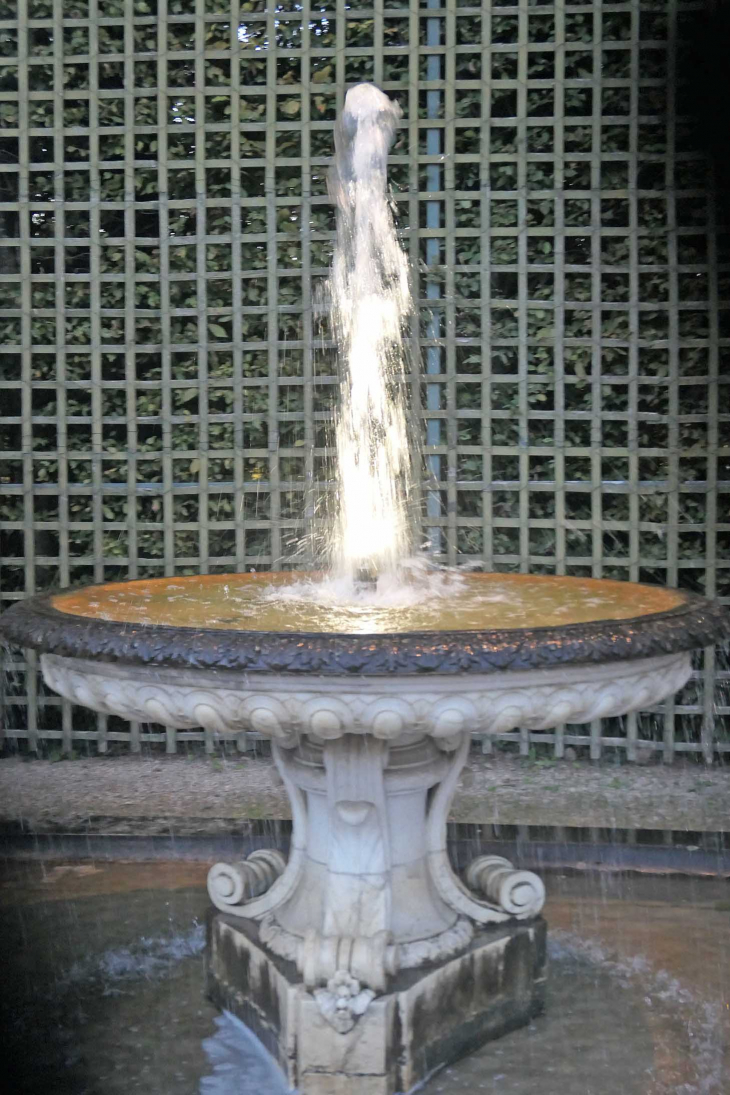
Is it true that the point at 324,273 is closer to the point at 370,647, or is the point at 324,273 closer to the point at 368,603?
the point at 368,603

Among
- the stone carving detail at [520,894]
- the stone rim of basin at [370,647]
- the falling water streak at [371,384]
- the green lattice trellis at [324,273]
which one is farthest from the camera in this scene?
the green lattice trellis at [324,273]

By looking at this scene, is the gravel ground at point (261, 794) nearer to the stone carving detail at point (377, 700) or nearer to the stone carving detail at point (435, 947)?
the stone carving detail at point (435, 947)

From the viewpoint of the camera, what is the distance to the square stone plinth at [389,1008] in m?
2.20

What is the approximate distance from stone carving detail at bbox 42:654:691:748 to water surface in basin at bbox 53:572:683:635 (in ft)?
0.37

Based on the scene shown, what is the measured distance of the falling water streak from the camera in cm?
370

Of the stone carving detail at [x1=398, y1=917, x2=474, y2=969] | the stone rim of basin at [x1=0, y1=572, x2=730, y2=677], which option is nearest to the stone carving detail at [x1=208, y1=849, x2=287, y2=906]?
the stone carving detail at [x1=398, y1=917, x2=474, y2=969]

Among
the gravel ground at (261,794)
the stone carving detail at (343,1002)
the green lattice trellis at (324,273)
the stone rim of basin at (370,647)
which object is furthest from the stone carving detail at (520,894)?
the green lattice trellis at (324,273)

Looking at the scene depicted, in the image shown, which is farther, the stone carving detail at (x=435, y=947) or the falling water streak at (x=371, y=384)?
the falling water streak at (x=371, y=384)

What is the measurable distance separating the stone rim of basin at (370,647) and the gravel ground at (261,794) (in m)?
1.93

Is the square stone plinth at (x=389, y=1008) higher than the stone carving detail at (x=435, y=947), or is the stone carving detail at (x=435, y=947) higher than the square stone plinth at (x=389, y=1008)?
the stone carving detail at (x=435, y=947)

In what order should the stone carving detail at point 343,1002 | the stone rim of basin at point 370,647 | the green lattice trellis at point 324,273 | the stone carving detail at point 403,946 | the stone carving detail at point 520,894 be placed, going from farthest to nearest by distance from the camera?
1. the green lattice trellis at point 324,273
2. the stone carving detail at point 520,894
3. the stone carving detail at point 403,946
4. the stone carving detail at point 343,1002
5. the stone rim of basin at point 370,647

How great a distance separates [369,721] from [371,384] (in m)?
2.74

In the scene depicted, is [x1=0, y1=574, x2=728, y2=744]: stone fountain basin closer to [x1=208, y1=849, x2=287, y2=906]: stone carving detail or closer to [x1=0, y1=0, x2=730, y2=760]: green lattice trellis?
[x1=208, y1=849, x2=287, y2=906]: stone carving detail

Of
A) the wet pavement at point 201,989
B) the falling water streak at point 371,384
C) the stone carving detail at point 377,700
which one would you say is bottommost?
the wet pavement at point 201,989
